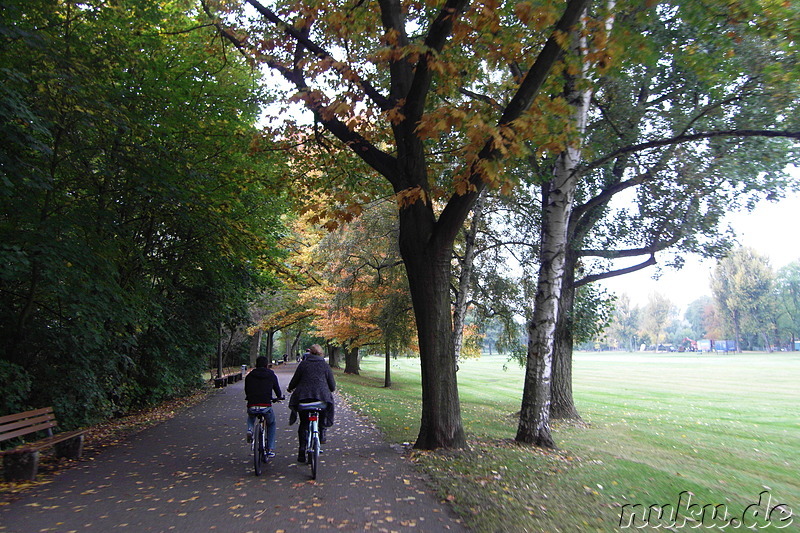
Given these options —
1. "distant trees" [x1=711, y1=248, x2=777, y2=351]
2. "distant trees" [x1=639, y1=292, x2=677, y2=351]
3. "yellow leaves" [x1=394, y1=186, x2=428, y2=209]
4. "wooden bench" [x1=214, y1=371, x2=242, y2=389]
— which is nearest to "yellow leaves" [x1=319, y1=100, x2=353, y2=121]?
"yellow leaves" [x1=394, y1=186, x2=428, y2=209]

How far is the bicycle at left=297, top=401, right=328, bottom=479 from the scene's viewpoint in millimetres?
6737

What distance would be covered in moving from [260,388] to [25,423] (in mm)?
3400

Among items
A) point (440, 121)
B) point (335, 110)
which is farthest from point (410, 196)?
point (335, 110)

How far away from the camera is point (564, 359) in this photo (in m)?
14.4

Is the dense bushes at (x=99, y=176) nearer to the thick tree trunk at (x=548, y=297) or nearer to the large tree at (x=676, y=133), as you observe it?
the thick tree trunk at (x=548, y=297)

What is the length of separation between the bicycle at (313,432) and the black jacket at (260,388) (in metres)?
0.62

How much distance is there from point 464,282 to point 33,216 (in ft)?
40.3

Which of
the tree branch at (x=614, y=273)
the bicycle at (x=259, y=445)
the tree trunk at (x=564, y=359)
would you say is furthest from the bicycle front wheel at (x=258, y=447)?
the tree branch at (x=614, y=273)

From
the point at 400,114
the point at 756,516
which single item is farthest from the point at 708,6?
the point at 756,516

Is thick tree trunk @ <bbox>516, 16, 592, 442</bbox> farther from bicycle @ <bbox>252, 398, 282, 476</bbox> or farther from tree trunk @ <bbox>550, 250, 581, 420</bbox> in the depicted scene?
tree trunk @ <bbox>550, 250, 581, 420</bbox>

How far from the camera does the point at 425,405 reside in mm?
8500

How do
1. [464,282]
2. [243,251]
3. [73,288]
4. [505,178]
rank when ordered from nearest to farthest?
[505,178] < [73,288] < [243,251] < [464,282]

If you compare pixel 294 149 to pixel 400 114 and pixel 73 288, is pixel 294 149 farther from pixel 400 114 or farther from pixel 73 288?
pixel 73 288

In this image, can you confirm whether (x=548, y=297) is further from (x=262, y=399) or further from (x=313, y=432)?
(x=262, y=399)
